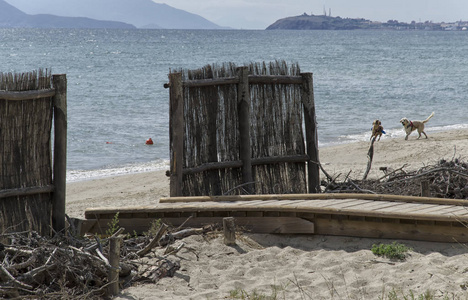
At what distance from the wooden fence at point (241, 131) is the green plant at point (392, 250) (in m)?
2.43

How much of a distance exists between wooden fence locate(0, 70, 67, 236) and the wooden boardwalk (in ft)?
2.12

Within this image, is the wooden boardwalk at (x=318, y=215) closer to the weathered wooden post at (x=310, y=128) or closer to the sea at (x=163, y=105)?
the weathered wooden post at (x=310, y=128)

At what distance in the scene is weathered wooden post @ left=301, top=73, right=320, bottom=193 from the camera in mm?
8258

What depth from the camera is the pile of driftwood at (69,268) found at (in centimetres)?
463

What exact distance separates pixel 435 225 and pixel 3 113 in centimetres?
423

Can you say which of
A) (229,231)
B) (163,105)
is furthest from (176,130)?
(163,105)

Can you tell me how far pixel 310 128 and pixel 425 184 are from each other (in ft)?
6.30

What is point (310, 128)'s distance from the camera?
834cm

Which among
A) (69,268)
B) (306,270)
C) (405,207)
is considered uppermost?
(405,207)

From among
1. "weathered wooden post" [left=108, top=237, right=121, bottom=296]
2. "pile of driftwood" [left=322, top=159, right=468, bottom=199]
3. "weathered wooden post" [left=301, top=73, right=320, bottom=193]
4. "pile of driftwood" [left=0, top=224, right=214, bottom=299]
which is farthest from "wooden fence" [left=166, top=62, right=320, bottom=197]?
"weathered wooden post" [left=108, top=237, right=121, bottom=296]

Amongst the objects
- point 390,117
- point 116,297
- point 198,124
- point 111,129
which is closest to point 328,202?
point 198,124

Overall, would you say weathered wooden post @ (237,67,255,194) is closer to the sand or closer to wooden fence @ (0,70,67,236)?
the sand

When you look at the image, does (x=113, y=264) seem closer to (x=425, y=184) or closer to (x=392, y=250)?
(x=392, y=250)

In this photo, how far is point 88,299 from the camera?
470 centimetres
